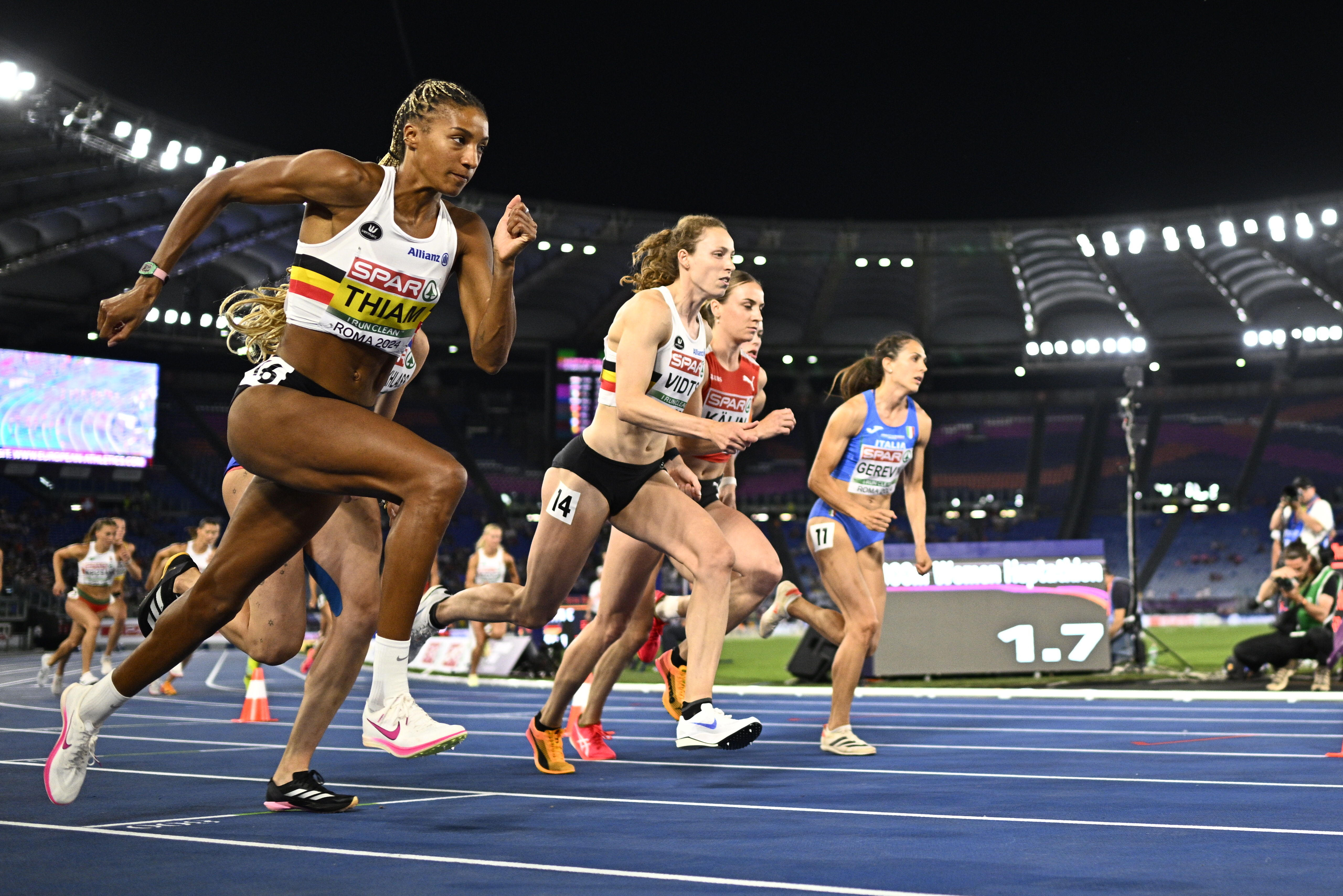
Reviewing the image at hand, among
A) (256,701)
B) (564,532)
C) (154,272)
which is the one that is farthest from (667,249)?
(256,701)

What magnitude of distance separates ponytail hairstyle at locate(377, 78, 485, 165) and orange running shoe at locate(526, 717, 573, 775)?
298 cm

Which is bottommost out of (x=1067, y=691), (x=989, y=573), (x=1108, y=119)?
(x=1067, y=691)

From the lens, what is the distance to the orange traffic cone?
9.72 m

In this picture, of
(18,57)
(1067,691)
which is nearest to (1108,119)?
(1067,691)

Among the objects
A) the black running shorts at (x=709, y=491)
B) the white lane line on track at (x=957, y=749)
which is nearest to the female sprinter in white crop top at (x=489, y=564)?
the white lane line on track at (x=957, y=749)

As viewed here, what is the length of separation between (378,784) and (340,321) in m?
2.49

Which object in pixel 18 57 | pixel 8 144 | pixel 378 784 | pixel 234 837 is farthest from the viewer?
pixel 8 144

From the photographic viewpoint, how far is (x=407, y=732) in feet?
12.6

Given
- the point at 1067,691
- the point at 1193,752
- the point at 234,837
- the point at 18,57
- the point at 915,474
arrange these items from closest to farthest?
the point at 234,837
the point at 1193,752
the point at 915,474
the point at 1067,691
the point at 18,57

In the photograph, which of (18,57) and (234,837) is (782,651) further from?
(234,837)

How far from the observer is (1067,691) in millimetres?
12297

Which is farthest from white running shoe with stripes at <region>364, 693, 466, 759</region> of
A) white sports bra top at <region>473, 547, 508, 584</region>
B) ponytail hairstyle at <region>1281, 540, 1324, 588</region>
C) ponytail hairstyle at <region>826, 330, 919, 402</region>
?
white sports bra top at <region>473, 547, 508, 584</region>

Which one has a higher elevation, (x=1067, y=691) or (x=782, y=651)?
(x=1067, y=691)

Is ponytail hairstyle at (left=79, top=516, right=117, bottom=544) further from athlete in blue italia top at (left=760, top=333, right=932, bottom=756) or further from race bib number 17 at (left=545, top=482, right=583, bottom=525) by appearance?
race bib number 17 at (left=545, top=482, right=583, bottom=525)
